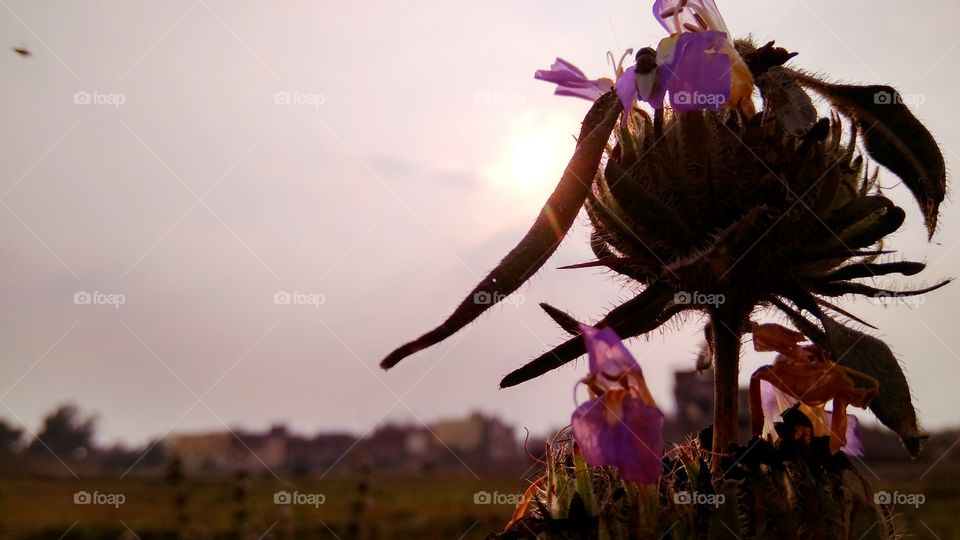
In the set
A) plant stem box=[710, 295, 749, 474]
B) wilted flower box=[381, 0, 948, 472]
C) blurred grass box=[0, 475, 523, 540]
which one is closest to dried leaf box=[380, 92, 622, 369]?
wilted flower box=[381, 0, 948, 472]

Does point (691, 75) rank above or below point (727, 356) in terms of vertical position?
above

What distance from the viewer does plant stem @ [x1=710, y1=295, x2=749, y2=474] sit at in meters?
2.24

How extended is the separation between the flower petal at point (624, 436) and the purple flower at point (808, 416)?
0.56 meters

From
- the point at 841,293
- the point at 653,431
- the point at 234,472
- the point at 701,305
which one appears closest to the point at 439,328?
the point at 653,431

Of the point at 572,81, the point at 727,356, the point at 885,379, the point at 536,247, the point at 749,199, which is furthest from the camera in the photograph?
the point at 572,81

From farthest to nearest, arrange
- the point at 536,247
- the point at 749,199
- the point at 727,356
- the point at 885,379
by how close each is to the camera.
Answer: the point at 727,356 < the point at 749,199 < the point at 885,379 < the point at 536,247

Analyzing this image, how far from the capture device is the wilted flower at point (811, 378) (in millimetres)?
2031

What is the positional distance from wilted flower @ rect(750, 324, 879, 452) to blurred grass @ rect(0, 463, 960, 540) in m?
7.84

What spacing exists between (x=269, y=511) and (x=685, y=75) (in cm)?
1346

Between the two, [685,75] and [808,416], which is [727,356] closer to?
[808,416]

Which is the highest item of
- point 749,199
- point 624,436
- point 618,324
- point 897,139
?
Result: point 897,139

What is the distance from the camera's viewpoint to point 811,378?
2.10 metres

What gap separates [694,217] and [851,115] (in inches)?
22.0

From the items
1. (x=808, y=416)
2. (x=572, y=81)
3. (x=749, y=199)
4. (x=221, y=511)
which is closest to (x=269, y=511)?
(x=221, y=511)
